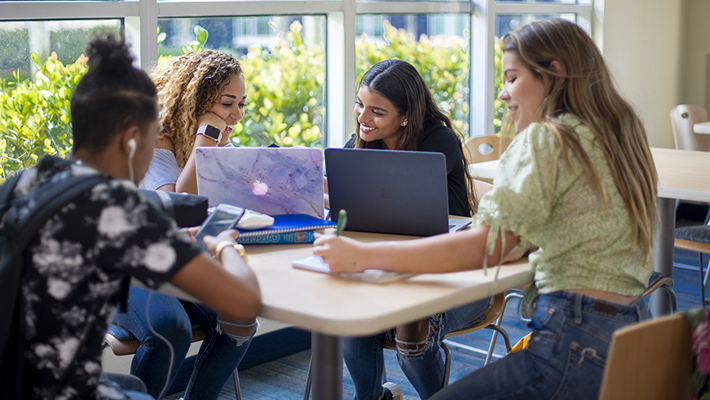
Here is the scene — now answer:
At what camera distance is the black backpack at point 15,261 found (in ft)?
3.53

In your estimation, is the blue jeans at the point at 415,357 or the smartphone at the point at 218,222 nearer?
the smartphone at the point at 218,222

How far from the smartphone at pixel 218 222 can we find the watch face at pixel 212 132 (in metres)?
0.70

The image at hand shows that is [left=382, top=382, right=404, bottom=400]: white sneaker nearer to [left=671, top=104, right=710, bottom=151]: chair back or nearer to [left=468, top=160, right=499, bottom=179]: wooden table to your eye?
[left=468, top=160, right=499, bottom=179]: wooden table

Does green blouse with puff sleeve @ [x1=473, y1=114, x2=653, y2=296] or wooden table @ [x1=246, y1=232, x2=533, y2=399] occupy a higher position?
green blouse with puff sleeve @ [x1=473, y1=114, x2=653, y2=296]

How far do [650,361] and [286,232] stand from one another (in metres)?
0.83

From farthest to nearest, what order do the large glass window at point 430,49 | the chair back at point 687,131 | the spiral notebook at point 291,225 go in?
1. the chair back at point 687,131
2. the large glass window at point 430,49
3. the spiral notebook at point 291,225

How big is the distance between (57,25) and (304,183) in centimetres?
107

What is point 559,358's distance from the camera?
1.32m

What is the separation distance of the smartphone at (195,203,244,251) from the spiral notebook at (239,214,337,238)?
8 centimetres

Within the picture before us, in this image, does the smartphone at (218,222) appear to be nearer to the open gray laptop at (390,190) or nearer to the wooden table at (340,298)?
the wooden table at (340,298)

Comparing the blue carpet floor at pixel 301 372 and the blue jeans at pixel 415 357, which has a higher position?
the blue jeans at pixel 415 357

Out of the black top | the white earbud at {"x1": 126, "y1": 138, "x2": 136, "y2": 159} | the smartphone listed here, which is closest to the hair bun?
the white earbud at {"x1": 126, "y1": 138, "x2": 136, "y2": 159}

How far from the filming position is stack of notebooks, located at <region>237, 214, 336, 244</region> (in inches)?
64.2

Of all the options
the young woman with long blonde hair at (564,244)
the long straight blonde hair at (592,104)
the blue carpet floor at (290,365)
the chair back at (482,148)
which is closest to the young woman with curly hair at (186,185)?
the blue carpet floor at (290,365)
